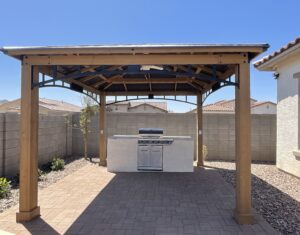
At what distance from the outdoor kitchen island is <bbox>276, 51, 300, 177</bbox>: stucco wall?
292 centimetres

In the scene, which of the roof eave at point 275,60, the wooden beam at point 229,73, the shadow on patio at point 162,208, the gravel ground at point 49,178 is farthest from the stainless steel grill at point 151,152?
the roof eave at point 275,60

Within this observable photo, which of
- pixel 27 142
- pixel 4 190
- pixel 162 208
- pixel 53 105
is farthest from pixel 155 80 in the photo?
pixel 53 105

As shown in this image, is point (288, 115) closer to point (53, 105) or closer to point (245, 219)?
point (245, 219)

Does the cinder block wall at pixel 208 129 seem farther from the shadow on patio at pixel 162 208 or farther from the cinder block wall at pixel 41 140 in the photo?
the shadow on patio at pixel 162 208

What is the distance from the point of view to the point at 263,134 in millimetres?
11727

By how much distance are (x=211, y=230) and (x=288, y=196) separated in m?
2.90

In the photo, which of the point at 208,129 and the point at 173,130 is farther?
the point at 173,130

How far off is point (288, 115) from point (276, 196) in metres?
3.28

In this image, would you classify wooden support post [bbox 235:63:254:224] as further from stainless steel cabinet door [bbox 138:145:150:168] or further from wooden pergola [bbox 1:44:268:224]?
stainless steel cabinet door [bbox 138:145:150:168]

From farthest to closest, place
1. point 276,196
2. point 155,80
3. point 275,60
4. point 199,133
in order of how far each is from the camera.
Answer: point 199,133 → point 155,80 → point 275,60 → point 276,196

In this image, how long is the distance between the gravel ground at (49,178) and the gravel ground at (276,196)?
16.4 feet

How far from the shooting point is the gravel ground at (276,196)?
4938mm

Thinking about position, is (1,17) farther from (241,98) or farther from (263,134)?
(263,134)

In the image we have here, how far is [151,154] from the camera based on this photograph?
9875 millimetres
